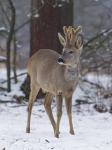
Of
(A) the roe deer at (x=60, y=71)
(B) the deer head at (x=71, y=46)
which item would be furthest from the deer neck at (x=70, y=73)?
(B) the deer head at (x=71, y=46)

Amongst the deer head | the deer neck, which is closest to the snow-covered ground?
the deer neck

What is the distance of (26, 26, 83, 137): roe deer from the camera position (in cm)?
884

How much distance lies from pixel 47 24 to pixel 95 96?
6.76 feet

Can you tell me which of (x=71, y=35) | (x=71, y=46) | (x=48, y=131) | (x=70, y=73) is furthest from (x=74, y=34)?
(x=48, y=131)

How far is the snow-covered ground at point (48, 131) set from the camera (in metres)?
8.24

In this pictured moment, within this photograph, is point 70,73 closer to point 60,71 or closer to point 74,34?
point 60,71

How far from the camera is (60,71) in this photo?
921 cm

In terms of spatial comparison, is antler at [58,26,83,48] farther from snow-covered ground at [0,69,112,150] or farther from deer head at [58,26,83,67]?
snow-covered ground at [0,69,112,150]

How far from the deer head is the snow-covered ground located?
121 cm

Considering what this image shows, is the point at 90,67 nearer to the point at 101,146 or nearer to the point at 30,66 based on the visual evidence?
the point at 30,66

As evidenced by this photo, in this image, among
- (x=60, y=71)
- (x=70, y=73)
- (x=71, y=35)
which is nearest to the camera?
(x=71, y=35)

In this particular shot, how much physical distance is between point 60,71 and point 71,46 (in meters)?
0.55

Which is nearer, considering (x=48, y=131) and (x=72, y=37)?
(x=72, y=37)

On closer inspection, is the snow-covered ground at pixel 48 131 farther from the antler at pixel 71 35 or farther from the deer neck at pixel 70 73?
the antler at pixel 71 35
